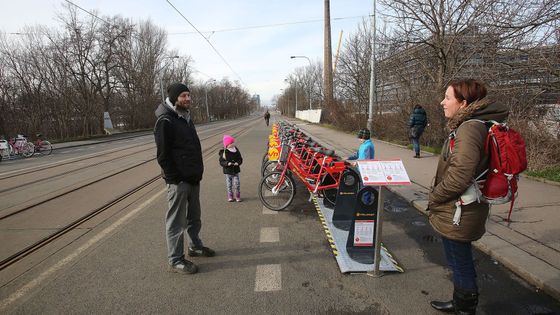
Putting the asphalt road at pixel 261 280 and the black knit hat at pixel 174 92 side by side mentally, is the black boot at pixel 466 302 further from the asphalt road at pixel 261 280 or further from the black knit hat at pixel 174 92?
the black knit hat at pixel 174 92

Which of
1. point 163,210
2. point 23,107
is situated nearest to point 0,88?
point 23,107

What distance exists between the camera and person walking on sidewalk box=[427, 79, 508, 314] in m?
2.17

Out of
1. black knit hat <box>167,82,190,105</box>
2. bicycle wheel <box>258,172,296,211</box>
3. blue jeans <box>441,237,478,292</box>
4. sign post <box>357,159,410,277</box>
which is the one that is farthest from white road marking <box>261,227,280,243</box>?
blue jeans <box>441,237,478,292</box>

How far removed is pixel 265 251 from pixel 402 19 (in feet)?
36.0

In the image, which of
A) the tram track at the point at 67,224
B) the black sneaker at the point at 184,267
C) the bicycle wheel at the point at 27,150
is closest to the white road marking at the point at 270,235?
the black sneaker at the point at 184,267

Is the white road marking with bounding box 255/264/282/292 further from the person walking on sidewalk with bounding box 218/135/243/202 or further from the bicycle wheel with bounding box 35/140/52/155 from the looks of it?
the bicycle wheel with bounding box 35/140/52/155

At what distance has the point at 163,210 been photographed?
18.5 feet

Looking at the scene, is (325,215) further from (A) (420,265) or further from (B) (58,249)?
(B) (58,249)

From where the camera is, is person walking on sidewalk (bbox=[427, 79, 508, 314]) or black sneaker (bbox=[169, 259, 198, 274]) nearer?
person walking on sidewalk (bbox=[427, 79, 508, 314])

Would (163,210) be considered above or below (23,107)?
below

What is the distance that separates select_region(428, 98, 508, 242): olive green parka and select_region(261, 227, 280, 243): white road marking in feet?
7.67

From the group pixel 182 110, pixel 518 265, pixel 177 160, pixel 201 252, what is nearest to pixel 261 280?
pixel 201 252

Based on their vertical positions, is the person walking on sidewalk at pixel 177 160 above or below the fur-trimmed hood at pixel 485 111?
below

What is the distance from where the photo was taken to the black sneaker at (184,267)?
343cm
